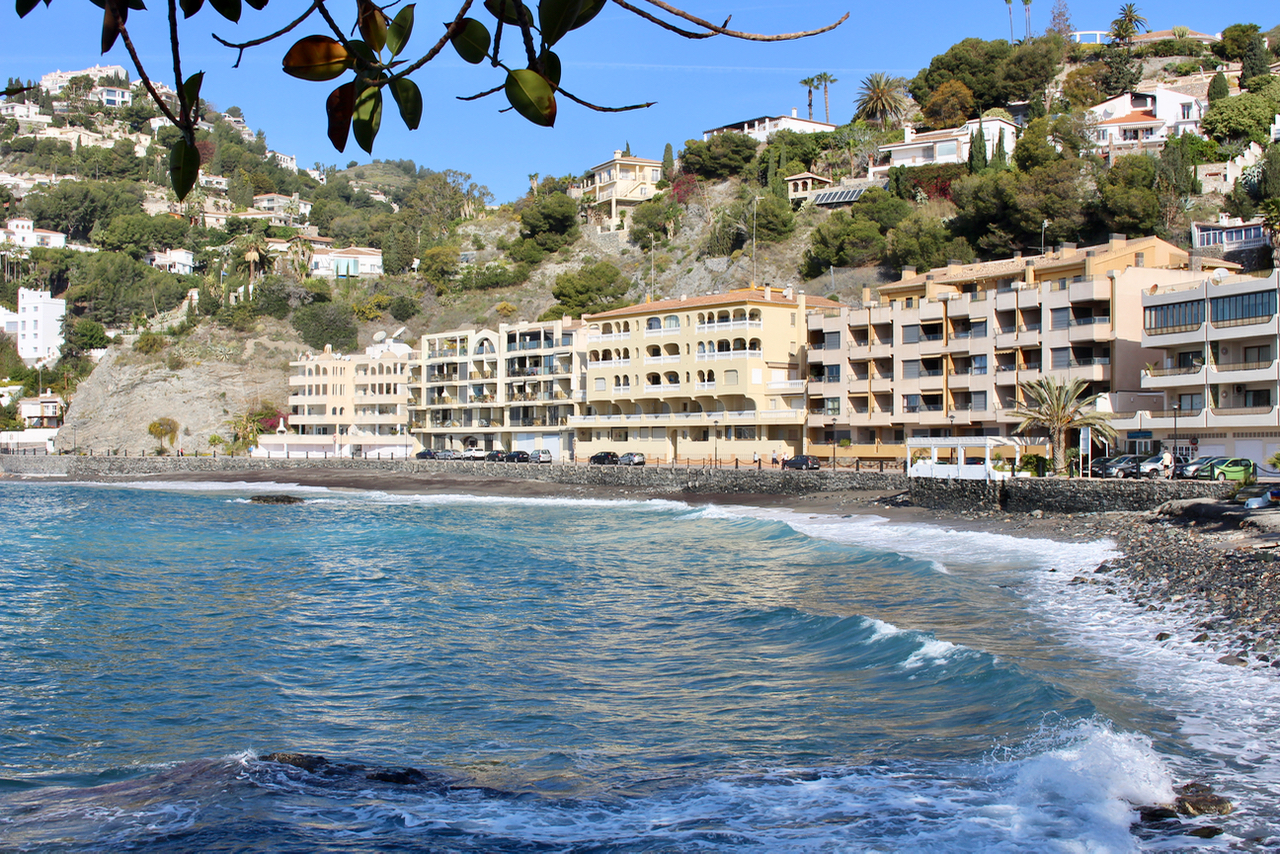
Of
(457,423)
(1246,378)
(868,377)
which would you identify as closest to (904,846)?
(1246,378)

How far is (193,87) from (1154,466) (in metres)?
46.6

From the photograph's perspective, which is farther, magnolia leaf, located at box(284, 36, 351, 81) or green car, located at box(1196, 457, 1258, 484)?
green car, located at box(1196, 457, 1258, 484)

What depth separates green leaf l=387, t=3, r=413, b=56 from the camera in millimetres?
2475

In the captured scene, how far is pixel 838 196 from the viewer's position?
10344 cm

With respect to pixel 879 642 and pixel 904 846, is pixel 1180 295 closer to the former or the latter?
pixel 879 642

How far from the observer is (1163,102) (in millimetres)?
92875

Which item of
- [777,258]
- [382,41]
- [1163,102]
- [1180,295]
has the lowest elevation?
[382,41]

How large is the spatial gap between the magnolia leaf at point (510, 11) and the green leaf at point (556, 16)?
0.32 feet

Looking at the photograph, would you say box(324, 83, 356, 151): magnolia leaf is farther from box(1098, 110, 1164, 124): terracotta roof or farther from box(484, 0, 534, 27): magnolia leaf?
box(1098, 110, 1164, 124): terracotta roof

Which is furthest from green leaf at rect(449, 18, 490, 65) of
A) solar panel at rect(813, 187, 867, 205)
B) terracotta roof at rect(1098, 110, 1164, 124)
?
solar panel at rect(813, 187, 867, 205)

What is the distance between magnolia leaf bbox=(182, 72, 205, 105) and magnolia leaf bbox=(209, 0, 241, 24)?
5.6 inches

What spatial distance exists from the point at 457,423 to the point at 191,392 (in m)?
33.6

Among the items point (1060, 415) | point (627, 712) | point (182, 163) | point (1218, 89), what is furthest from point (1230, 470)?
point (1218, 89)

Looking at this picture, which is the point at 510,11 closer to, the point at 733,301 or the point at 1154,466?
the point at 1154,466
